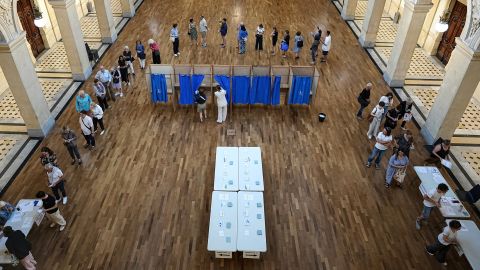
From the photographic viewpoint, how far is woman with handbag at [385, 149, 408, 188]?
26.5 ft

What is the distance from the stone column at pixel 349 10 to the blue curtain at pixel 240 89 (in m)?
9.11

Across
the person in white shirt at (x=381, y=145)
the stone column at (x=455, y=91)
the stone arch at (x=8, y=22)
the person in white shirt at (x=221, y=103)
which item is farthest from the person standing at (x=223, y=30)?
the stone column at (x=455, y=91)

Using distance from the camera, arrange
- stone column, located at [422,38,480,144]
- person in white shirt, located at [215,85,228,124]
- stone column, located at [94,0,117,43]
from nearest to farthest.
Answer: stone column, located at [422,38,480,144] < person in white shirt, located at [215,85,228,124] < stone column, located at [94,0,117,43]

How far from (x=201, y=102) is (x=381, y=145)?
483 centimetres

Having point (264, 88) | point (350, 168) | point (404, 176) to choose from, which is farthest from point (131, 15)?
point (404, 176)

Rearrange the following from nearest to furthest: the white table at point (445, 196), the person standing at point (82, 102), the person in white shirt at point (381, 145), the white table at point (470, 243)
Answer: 1. the white table at point (470, 243)
2. the white table at point (445, 196)
3. the person in white shirt at point (381, 145)
4. the person standing at point (82, 102)

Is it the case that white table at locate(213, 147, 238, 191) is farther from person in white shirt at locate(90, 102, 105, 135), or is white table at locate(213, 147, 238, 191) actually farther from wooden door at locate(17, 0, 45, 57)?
wooden door at locate(17, 0, 45, 57)

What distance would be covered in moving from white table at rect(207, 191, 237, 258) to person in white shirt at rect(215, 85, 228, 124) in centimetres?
336

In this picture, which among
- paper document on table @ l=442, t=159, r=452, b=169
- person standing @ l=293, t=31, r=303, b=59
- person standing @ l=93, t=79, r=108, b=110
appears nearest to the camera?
paper document on table @ l=442, t=159, r=452, b=169

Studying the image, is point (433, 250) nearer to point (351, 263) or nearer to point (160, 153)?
point (351, 263)

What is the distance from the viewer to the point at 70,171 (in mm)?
8969

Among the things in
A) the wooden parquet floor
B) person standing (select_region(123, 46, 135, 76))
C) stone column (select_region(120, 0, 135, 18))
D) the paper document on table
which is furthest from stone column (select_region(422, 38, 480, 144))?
stone column (select_region(120, 0, 135, 18))

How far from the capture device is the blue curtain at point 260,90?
10.9 meters

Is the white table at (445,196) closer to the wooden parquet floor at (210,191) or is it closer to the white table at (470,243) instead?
the white table at (470,243)
